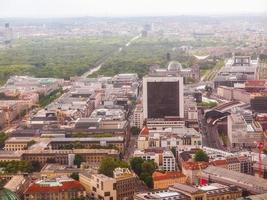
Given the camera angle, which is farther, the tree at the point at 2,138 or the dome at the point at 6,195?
the tree at the point at 2,138

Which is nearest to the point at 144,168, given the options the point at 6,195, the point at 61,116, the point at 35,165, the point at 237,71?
the point at 35,165

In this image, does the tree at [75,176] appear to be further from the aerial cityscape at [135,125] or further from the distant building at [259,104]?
the distant building at [259,104]

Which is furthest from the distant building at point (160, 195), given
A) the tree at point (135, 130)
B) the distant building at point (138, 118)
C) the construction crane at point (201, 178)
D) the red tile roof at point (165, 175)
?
the distant building at point (138, 118)

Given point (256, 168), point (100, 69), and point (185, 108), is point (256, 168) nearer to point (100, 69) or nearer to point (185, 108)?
point (185, 108)

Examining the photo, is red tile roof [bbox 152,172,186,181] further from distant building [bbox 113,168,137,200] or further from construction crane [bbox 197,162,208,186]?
distant building [bbox 113,168,137,200]

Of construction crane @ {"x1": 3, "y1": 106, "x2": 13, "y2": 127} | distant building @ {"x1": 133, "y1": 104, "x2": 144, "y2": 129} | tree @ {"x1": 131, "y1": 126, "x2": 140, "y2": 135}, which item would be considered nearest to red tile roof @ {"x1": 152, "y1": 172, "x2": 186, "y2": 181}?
tree @ {"x1": 131, "y1": 126, "x2": 140, "y2": 135}
